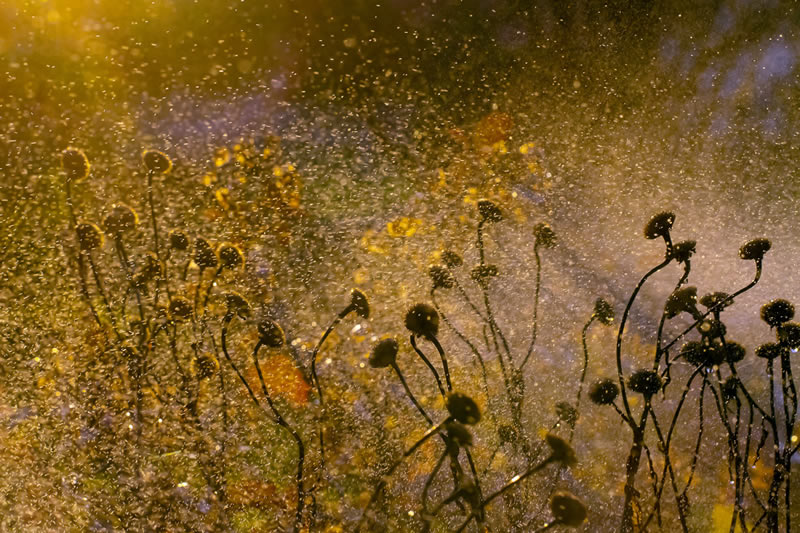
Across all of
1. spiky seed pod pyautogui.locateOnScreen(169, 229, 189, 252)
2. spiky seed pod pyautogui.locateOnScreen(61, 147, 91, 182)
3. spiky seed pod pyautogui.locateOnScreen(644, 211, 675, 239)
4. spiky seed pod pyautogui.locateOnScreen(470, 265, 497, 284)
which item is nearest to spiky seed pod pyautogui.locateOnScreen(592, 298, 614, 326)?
spiky seed pod pyautogui.locateOnScreen(470, 265, 497, 284)

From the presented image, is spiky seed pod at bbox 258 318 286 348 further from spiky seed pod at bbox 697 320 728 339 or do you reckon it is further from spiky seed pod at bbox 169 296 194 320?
spiky seed pod at bbox 697 320 728 339

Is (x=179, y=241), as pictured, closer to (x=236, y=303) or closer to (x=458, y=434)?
(x=236, y=303)

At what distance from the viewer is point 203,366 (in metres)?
2.26

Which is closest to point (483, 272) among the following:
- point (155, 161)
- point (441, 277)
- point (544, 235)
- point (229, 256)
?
point (544, 235)

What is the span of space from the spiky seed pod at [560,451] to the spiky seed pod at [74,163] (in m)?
1.52

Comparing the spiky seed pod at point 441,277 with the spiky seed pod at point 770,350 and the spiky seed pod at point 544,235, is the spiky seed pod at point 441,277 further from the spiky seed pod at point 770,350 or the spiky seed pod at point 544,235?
the spiky seed pod at point 770,350

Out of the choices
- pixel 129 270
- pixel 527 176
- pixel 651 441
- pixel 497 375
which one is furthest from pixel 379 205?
pixel 651 441

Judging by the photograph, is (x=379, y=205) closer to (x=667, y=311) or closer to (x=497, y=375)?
(x=497, y=375)

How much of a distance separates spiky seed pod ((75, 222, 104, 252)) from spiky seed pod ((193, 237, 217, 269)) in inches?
22.4

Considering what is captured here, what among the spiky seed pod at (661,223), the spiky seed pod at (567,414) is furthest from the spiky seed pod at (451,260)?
the spiky seed pod at (661,223)

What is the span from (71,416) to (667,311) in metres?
2.38

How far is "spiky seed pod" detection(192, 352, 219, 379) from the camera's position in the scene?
87.8 inches

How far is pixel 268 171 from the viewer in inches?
166

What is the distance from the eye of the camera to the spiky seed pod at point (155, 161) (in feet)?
5.23
